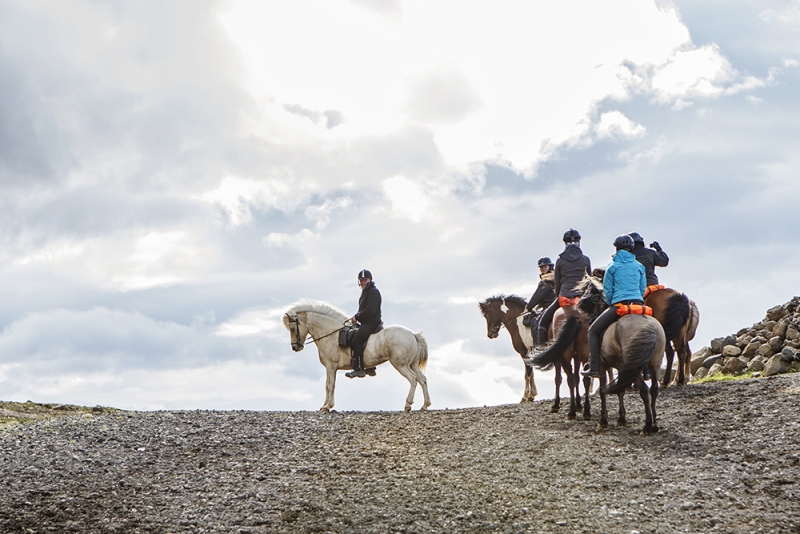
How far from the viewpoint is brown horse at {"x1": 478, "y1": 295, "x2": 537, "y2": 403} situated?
19.1 meters

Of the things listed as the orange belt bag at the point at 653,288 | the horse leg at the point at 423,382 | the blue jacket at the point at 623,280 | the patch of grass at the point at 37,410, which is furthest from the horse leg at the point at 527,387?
the patch of grass at the point at 37,410

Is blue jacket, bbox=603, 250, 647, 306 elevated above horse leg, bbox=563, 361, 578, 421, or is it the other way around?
blue jacket, bbox=603, 250, 647, 306

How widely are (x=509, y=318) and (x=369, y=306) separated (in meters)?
4.06

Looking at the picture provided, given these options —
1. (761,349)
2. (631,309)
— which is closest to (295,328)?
(631,309)

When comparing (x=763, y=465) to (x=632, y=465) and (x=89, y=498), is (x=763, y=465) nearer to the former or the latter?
(x=632, y=465)

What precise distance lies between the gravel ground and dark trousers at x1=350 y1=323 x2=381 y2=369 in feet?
7.50

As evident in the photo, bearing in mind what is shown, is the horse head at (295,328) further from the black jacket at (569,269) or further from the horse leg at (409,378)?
the black jacket at (569,269)

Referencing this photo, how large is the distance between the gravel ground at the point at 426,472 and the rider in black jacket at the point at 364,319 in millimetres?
2249

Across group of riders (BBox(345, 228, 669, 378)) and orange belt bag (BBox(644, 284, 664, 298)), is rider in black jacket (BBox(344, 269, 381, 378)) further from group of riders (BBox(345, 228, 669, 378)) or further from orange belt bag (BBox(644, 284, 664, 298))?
orange belt bag (BBox(644, 284, 664, 298))

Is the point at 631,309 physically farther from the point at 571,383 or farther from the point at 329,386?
the point at 329,386

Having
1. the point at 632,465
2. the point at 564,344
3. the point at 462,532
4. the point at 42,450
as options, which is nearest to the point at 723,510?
the point at 632,465

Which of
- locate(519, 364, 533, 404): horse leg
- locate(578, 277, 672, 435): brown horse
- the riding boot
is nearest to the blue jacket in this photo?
locate(578, 277, 672, 435): brown horse

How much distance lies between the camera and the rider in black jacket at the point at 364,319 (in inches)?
701

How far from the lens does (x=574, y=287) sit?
1408 centimetres
